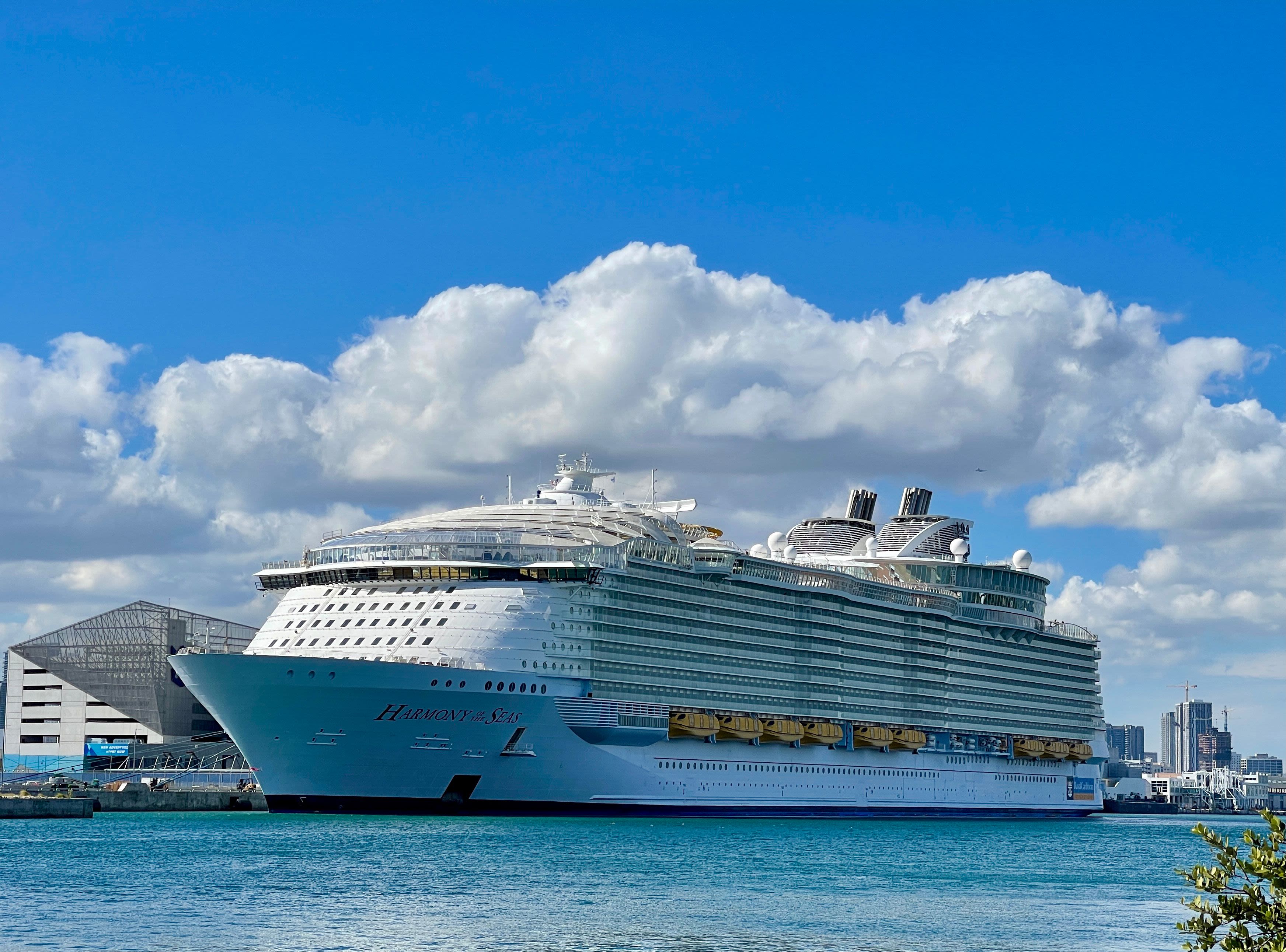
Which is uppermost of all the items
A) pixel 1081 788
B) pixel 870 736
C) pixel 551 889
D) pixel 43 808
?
pixel 870 736

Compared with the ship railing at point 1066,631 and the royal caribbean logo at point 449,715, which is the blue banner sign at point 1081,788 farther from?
the royal caribbean logo at point 449,715

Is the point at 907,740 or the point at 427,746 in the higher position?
the point at 427,746

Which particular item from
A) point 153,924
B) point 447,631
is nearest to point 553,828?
point 447,631

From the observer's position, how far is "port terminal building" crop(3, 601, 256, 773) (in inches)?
5128

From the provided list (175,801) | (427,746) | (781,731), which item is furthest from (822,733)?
(175,801)

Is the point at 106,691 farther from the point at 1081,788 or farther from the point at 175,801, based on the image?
the point at 1081,788

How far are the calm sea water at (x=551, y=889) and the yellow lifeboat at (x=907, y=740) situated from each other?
18.9 meters

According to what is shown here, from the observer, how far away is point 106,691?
132 meters

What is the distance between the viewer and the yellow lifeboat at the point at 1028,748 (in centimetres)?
10762

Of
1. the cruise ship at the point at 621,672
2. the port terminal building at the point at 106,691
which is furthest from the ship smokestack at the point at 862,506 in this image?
the port terminal building at the point at 106,691

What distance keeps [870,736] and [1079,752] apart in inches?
1151

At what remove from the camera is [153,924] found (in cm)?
3716

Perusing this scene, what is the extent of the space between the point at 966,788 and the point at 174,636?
6645 cm

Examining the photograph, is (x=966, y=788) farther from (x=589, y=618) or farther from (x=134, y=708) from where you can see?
(x=134, y=708)
